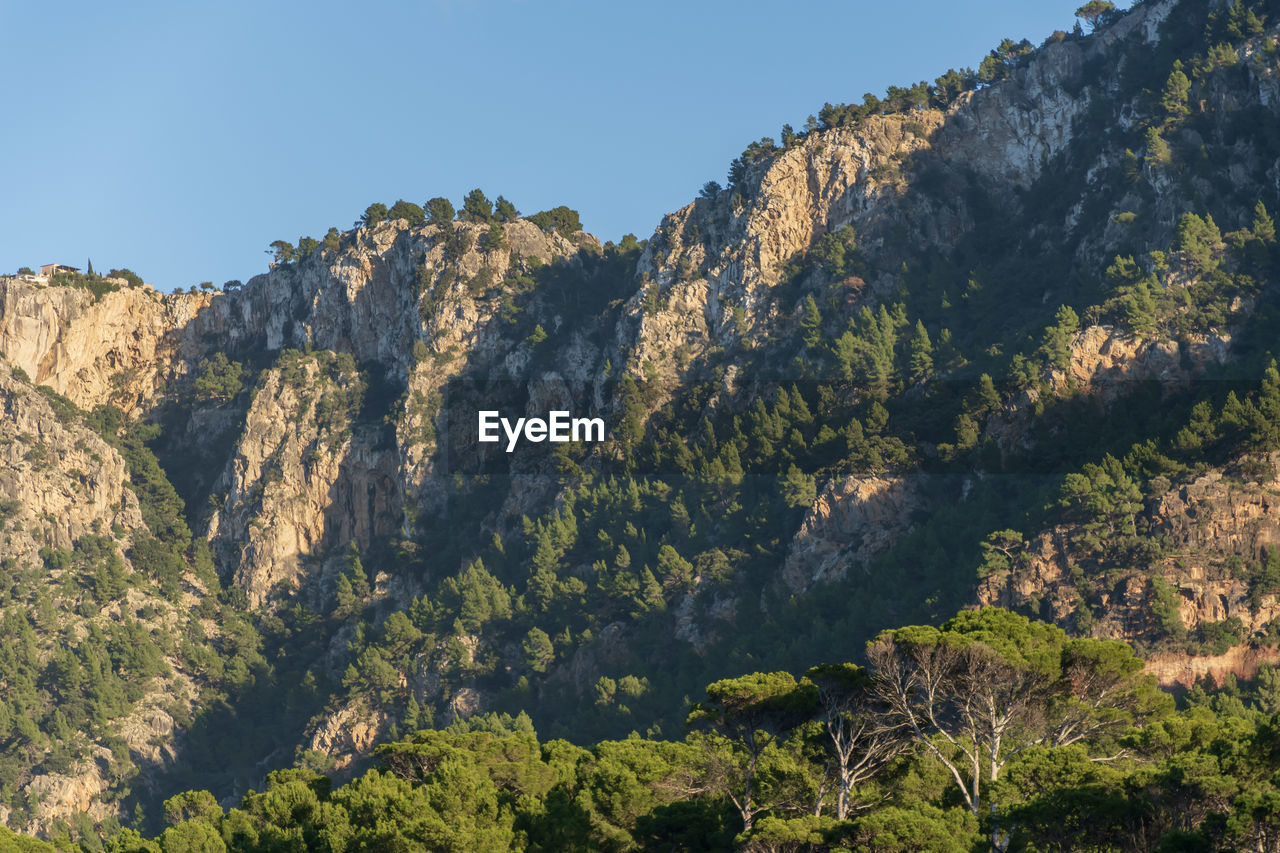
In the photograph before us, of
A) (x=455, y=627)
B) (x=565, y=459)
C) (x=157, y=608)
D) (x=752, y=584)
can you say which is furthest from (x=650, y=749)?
(x=157, y=608)

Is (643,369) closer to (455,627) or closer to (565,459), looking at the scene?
(565,459)

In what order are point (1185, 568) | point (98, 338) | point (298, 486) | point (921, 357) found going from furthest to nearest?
point (98, 338) < point (298, 486) < point (921, 357) < point (1185, 568)

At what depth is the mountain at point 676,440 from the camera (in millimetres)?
101750

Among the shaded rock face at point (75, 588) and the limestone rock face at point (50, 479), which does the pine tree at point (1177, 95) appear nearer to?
the shaded rock face at point (75, 588)

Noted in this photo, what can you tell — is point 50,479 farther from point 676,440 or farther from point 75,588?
point 676,440

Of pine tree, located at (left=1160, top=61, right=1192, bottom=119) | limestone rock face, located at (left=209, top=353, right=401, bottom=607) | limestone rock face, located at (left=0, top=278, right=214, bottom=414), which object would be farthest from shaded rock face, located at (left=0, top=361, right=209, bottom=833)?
pine tree, located at (left=1160, top=61, right=1192, bottom=119)

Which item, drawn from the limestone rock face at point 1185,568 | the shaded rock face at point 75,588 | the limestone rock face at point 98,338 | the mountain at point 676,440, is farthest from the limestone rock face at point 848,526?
the limestone rock face at point 98,338

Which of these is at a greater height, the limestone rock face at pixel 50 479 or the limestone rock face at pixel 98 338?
the limestone rock face at pixel 98 338

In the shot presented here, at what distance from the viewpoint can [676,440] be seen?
126500mm

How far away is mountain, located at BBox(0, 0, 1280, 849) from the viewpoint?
102 m

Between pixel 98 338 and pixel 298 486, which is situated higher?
pixel 98 338

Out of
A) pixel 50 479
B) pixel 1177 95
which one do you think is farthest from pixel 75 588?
pixel 1177 95

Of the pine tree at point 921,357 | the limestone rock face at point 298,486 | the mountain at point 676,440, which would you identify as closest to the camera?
the mountain at point 676,440

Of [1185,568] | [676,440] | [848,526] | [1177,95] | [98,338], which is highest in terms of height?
[1177,95]
